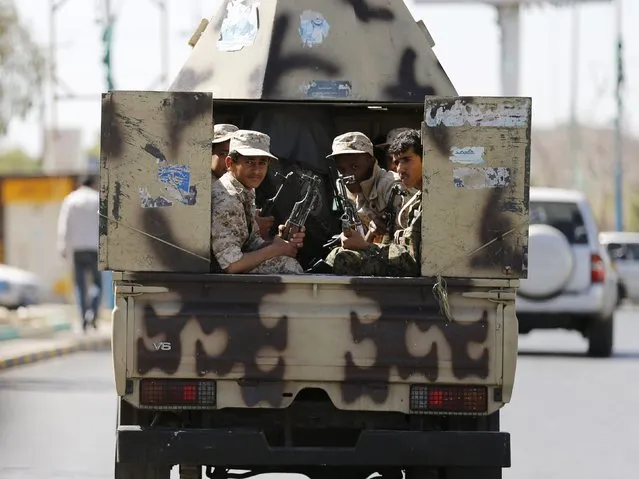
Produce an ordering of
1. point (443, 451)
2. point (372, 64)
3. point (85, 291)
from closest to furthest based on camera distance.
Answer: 1. point (443, 451)
2. point (372, 64)
3. point (85, 291)

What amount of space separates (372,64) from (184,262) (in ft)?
10.3

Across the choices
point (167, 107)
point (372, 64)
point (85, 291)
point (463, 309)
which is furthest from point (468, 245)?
point (85, 291)

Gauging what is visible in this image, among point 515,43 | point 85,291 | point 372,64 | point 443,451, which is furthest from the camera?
point 515,43

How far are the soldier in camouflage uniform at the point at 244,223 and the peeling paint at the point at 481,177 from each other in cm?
93

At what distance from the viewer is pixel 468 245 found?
27.2 ft

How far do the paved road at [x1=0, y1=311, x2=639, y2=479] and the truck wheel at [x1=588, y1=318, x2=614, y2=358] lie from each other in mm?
218

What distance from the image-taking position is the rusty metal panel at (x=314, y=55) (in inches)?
429

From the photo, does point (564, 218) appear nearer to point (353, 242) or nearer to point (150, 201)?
point (353, 242)

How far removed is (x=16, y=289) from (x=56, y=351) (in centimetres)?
1146

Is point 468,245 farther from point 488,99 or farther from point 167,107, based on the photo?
point 167,107

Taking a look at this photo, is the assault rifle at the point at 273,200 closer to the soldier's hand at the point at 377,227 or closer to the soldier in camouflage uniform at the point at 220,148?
the soldier in camouflage uniform at the point at 220,148

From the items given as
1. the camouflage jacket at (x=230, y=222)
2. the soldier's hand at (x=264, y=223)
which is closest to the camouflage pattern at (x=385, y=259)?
the camouflage jacket at (x=230, y=222)

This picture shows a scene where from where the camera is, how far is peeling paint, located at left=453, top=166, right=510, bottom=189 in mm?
8273

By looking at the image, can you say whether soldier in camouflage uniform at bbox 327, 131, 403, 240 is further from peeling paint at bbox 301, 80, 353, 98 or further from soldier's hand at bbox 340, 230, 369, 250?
soldier's hand at bbox 340, 230, 369, 250
